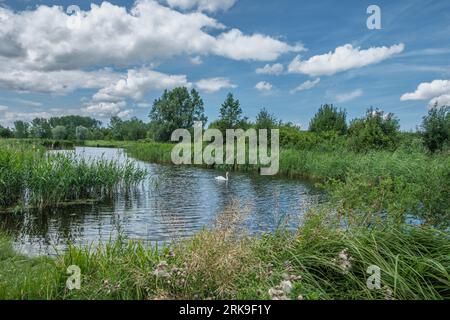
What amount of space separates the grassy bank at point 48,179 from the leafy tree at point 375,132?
18.1m

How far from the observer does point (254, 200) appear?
14.6 m

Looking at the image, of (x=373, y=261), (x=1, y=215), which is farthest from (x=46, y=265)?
(x=1, y=215)

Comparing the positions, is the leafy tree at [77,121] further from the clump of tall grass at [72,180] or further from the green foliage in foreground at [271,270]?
the green foliage in foreground at [271,270]

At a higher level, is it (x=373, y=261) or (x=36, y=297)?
(x=373, y=261)

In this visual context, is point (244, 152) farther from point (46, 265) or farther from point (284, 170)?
point (46, 265)

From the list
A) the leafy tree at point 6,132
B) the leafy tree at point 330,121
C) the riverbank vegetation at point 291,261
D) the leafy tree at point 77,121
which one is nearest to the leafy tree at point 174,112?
the leafy tree at point 6,132

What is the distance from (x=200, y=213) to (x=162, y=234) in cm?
303

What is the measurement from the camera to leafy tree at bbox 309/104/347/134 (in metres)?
36.3

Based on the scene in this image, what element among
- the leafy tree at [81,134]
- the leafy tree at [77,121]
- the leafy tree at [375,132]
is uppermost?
the leafy tree at [77,121]

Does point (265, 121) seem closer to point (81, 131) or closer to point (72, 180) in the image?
point (72, 180)

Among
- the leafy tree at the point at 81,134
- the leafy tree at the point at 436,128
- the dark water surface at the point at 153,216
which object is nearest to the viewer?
the dark water surface at the point at 153,216

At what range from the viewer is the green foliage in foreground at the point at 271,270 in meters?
3.25

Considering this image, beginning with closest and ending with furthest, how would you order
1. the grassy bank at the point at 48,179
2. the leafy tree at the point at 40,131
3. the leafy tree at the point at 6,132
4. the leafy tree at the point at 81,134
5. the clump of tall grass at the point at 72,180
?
the grassy bank at the point at 48,179, the clump of tall grass at the point at 72,180, the leafy tree at the point at 6,132, the leafy tree at the point at 40,131, the leafy tree at the point at 81,134

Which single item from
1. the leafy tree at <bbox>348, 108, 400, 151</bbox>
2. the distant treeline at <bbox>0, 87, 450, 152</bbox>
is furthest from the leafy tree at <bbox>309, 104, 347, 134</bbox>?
the leafy tree at <bbox>348, 108, 400, 151</bbox>
